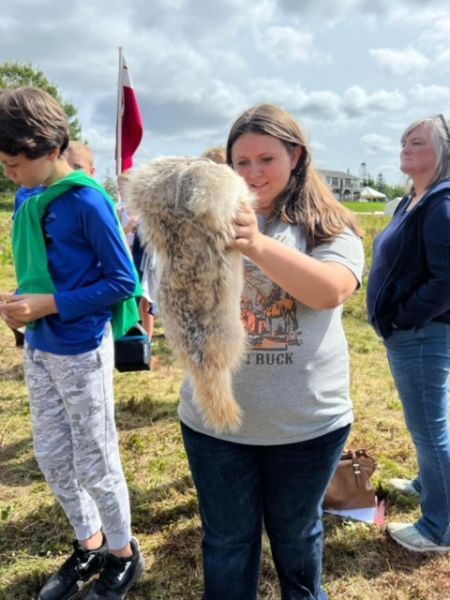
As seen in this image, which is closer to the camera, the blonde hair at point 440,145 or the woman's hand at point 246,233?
the woman's hand at point 246,233

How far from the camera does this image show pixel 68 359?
80.6 inches

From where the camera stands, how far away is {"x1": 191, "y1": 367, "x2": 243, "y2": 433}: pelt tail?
1.39 meters

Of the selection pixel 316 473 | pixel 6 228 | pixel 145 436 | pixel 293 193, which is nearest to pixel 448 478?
pixel 316 473

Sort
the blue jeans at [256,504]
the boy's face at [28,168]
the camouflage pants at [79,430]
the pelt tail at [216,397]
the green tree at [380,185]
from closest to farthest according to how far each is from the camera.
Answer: the pelt tail at [216,397] < the blue jeans at [256,504] < the boy's face at [28,168] < the camouflage pants at [79,430] < the green tree at [380,185]

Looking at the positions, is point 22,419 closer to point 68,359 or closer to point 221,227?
point 68,359

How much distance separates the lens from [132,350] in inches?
118

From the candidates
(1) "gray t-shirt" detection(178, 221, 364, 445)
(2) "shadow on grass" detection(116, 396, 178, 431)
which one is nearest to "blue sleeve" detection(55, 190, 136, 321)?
(1) "gray t-shirt" detection(178, 221, 364, 445)

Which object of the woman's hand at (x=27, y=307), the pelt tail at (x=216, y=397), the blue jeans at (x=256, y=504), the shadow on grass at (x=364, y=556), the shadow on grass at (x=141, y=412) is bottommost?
the shadow on grass at (x=364, y=556)

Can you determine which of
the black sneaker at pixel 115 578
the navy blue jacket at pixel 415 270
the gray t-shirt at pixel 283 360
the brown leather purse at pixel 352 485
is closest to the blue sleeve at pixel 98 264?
the gray t-shirt at pixel 283 360

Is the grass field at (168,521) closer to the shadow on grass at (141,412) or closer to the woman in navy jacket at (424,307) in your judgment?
the shadow on grass at (141,412)

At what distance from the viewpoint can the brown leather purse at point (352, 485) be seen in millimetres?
2879

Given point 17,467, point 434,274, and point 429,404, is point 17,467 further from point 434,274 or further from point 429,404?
point 434,274

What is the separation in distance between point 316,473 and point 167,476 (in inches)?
75.1

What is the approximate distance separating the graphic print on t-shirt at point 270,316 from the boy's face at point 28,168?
3.38 ft
